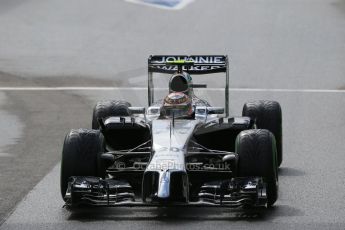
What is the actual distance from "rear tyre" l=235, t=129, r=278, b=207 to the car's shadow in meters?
0.29

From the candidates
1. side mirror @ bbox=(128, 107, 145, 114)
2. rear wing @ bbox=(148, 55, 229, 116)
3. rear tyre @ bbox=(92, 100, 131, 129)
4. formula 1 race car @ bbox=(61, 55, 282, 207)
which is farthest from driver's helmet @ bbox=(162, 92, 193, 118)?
rear tyre @ bbox=(92, 100, 131, 129)

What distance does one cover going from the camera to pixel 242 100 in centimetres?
2261

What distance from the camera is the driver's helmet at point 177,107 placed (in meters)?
14.9

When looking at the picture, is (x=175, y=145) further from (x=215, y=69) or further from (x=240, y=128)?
(x=215, y=69)

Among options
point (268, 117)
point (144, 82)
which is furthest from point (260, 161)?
point (144, 82)

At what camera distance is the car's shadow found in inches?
513

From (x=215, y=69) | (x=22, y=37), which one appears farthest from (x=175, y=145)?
(x=22, y=37)

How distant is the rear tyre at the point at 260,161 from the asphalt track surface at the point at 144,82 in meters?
0.31

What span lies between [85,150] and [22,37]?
16.9 meters

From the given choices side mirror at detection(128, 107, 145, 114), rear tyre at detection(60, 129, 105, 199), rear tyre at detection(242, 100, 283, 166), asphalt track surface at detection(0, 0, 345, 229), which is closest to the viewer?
asphalt track surface at detection(0, 0, 345, 229)

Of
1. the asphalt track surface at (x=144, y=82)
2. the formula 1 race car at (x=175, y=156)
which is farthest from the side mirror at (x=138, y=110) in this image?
the asphalt track surface at (x=144, y=82)

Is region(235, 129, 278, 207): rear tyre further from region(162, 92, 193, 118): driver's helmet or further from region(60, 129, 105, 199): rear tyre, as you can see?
region(60, 129, 105, 199): rear tyre

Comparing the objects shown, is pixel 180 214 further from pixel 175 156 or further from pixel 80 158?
pixel 80 158

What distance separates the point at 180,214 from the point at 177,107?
6.68ft
